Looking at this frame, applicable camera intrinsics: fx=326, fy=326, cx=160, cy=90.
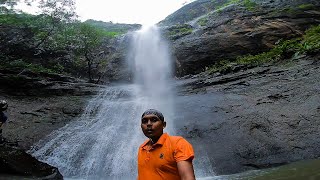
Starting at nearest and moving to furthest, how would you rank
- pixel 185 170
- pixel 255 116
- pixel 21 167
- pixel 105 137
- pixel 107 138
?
pixel 185 170 < pixel 21 167 < pixel 255 116 < pixel 107 138 < pixel 105 137

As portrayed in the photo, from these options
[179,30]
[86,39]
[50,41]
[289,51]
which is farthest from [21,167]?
[179,30]

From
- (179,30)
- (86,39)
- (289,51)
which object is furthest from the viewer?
(179,30)

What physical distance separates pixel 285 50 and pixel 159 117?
14.9m

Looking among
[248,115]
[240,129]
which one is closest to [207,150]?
[240,129]

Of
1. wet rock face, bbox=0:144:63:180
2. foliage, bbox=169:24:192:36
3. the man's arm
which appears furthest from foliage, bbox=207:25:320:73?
the man's arm

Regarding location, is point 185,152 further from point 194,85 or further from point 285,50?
point 285,50

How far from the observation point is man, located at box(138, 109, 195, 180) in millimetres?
2836

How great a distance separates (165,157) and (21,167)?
6181 millimetres

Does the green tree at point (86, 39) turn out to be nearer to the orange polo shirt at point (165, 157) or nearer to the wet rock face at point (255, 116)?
the wet rock face at point (255, 116)

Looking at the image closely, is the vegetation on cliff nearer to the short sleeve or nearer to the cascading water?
the cascading water

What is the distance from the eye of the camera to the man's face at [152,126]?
10.8ft

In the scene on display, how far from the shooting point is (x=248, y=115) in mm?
11883

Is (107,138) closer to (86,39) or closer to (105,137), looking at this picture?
(105,137)

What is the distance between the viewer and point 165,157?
2.98 m
